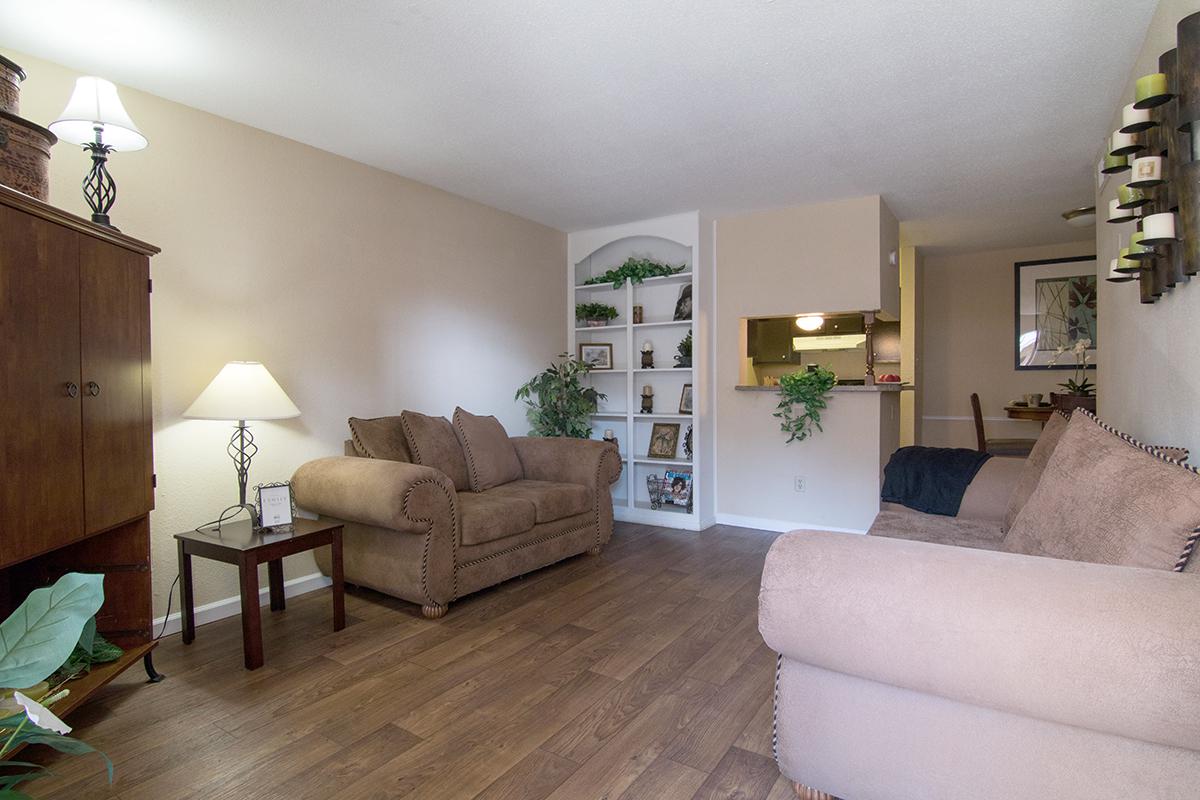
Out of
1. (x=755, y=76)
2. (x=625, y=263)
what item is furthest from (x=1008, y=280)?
(x=755, y=76)

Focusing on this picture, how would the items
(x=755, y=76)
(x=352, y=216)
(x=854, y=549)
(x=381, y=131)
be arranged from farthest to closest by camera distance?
(x=352, y=216) → (x=381, y=131) → (x=755, y=76) → (x=854, y=549)

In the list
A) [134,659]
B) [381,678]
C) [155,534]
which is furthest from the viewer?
[155,534]

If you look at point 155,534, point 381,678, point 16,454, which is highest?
point 16,454

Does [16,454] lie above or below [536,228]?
below

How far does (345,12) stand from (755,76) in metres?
1.58

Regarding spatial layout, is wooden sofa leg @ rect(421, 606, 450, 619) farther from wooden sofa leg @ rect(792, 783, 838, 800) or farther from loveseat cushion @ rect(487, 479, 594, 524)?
wooden sofa leg @ rect(792, 783, 838, 800)

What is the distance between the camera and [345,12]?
2.16 meters

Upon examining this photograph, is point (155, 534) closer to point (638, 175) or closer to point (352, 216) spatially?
point (352, 216)

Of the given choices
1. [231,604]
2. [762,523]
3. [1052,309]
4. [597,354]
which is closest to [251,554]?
[231,604]

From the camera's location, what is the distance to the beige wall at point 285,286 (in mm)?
2777

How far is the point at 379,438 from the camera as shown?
11.1ft

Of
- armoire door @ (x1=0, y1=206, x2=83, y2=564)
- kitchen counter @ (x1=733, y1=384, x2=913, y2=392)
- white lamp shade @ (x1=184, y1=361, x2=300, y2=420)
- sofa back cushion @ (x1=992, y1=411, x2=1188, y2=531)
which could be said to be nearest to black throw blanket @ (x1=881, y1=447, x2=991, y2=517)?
sofa back cushion @ (x1=992, y1=411, x2=1188, y2=531)

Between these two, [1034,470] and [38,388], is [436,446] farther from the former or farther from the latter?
[1034,470]

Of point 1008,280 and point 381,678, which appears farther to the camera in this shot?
point 1008,280
